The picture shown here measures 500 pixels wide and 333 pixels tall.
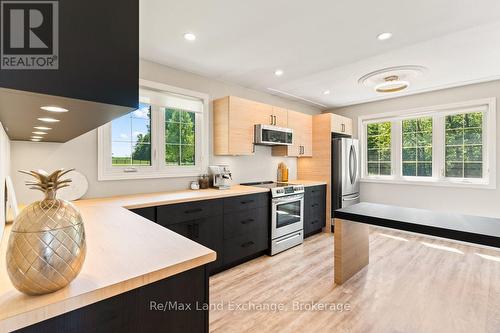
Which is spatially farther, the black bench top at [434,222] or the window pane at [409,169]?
the window pane at [409,169]

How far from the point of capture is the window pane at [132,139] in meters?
2.74

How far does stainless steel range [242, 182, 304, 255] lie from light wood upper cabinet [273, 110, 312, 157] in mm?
759

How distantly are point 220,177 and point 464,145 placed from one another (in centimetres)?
395

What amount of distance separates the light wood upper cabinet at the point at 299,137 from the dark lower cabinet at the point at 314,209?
70cm

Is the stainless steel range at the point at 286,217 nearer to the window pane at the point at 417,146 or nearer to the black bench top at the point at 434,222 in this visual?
the black bench top at the point at 434,222

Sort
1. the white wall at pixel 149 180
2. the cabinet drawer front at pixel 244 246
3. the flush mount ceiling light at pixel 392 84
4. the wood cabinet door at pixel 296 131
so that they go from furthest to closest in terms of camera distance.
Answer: the wood cabinet door at pixel 296 131, the flush mount ceiling light at pixel 392 84, the cabinet drawer front at pixel 244 246, the white wall at pixel 149 180

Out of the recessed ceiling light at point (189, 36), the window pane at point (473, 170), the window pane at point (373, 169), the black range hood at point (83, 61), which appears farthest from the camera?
the window pane at point (373, 169)

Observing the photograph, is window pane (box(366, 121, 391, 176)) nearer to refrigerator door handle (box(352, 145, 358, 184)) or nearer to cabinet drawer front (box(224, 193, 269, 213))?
refrigerator door handle (box(352, 145, 358, 184))

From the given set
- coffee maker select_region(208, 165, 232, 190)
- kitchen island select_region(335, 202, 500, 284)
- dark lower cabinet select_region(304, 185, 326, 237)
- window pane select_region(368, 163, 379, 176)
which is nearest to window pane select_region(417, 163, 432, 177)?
window pane select_region(368, 163, 379, 176)

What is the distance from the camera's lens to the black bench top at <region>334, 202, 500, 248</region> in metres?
1.70

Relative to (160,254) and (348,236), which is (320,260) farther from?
(160,254)

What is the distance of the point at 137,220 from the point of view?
62.7 inches

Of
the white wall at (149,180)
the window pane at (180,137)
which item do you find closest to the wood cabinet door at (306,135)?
the white wall at (149,180)

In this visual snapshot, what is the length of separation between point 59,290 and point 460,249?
4.73m
